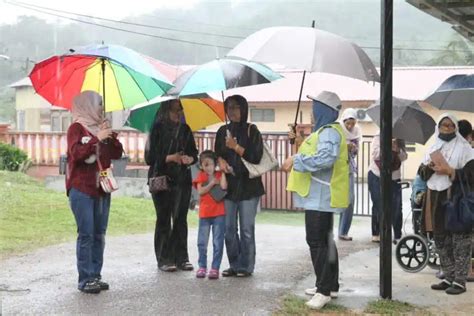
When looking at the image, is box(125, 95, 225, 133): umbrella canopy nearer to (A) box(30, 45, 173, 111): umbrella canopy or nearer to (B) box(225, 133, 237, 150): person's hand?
(A) box(30, 45, 173, 111): umbrella canopy

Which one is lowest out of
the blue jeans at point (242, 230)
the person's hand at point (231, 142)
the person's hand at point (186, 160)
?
the blue jeans at point (242, 230)

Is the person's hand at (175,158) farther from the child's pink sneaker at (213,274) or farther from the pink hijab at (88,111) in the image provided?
the child's pink sneaker at (213,274)

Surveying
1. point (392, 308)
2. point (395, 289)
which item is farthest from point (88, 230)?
point (395, 289)

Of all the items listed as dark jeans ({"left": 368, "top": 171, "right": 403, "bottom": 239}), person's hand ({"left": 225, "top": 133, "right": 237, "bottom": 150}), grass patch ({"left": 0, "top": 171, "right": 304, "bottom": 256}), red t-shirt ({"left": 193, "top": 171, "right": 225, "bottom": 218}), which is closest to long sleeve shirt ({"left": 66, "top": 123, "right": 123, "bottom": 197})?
red t-shirt ({"left": 193, "top": 171, "right": 225, "bottom": 218})

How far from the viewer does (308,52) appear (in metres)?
5.33

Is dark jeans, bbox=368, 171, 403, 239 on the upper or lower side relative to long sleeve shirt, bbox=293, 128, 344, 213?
lower

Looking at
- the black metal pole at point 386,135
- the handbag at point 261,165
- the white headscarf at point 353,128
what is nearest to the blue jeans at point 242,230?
the handbag at point 261,165

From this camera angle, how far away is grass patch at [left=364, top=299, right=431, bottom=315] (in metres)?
4.97

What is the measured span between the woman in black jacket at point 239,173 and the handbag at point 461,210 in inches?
66.5

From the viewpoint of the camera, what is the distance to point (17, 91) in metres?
21.9

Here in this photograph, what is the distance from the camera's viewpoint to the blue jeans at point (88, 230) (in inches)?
210

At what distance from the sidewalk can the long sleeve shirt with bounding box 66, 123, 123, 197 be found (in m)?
1.99

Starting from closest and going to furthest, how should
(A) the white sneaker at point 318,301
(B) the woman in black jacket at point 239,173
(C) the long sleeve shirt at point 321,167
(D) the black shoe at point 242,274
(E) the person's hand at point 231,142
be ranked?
1. (C) the long sleeve shirt at point 321,167
2. (A) the white sneaker at point 318,301
3. (E) the person's hand at point 231,142
4. (B) the woman in black jacket at point 239,173
5. (D) the black shoe at point 242,274

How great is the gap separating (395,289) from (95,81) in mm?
3423
